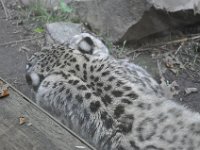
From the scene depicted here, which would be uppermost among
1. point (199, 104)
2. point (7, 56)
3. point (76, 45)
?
point (76, 45)

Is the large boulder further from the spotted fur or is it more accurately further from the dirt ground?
the spotted fur

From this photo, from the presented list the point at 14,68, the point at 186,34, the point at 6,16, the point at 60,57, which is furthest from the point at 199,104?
the point at 6,16

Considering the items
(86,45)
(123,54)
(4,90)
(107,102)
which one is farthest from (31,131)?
(123,54)

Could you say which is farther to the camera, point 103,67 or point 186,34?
point 186,34

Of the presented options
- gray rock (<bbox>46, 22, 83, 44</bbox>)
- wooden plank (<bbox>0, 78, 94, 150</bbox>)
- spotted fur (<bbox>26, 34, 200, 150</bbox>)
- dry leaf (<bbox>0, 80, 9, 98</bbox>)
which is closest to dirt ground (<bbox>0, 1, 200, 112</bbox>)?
gray rock (<bbox>46, 22, 83, 44</bbox>)

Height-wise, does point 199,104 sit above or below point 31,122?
below

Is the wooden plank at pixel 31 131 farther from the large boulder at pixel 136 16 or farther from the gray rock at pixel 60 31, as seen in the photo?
the large boulder at pixel 136 16

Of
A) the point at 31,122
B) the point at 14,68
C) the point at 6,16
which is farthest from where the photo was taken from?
the point at 6,16

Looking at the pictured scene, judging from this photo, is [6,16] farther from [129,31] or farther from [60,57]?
[60,57]

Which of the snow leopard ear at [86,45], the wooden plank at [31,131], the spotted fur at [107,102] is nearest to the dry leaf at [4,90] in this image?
the wooden plank at [31,131]
